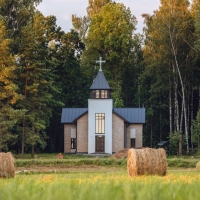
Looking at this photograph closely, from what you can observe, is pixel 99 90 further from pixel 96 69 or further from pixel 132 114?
pixel 96 69

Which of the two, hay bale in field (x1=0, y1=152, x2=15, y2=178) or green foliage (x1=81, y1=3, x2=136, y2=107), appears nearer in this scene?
hay bale in field (x1=0, y1=152, x2=15, y2=178)

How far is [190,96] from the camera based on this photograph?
2667 inches

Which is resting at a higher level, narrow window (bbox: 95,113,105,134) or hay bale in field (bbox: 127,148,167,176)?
narrow window (bbox: 95,113,105,134)

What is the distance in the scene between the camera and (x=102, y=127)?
59.3 metres

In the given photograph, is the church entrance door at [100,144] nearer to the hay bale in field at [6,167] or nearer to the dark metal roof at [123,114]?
the dark metal roof at [123,114]

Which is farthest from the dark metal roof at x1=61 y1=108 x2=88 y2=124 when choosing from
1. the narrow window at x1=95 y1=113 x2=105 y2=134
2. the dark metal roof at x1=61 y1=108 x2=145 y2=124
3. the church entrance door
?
the church entrance door

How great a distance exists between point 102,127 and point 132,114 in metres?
4.28

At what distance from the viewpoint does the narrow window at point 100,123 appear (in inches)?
2334

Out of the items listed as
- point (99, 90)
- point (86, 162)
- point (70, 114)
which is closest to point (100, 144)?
point (99, 90)

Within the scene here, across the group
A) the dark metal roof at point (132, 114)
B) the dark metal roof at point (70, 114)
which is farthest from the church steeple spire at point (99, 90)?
the dark metal roof at point (70, 114)

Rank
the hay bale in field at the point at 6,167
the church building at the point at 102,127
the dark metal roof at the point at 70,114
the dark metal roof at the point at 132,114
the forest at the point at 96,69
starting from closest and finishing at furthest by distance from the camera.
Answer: the hay bale in field at the point at 6,167, the forest at the point at 96,69, the church building at the point at 102,127, the dark metal roof at the point at 132,114, the dark metal roof at the point at 70,114

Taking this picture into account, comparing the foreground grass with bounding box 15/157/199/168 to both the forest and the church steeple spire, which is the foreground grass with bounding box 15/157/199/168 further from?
the church steeple spire

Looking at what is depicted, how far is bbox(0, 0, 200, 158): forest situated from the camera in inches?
2074

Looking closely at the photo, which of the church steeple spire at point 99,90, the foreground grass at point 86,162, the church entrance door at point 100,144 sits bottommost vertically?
the foreground grass at point 86,162
